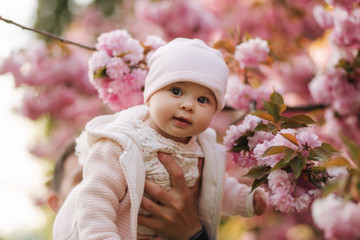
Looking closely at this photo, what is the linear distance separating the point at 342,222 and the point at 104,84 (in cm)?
95

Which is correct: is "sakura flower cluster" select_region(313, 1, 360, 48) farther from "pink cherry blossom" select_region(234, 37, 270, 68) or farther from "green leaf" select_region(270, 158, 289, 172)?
"green leaf" select_region(270, 158, 289, 172)

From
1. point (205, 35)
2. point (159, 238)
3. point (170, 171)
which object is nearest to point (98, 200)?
point (170, 171)

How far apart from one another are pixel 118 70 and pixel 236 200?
64 centimetres

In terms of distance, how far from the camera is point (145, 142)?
1087 mm

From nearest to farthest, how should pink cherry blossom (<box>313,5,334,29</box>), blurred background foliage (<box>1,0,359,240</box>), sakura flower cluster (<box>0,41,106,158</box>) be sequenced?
pink cherry blossom (<box>313,5,334,29</box>) → sakura flower cluster (<box>0,41,106,158</box>) → blurred background foliage (<box>1,0,359,240</box>)

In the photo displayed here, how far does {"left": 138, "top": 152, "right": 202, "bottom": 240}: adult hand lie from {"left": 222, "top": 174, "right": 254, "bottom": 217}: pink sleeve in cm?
11

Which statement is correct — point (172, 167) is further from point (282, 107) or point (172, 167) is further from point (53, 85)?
point (53, 85)

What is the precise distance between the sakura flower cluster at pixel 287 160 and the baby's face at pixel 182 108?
0.50ft

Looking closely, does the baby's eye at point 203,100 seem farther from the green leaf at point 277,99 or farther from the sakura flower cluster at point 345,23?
the sakura flower cluster at point 345,23

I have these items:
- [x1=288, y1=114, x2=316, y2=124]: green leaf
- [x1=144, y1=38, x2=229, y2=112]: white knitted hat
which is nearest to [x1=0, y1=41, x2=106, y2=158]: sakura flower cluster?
[x1=144, y1=38, x2=229, y2=112]: white knitted hat

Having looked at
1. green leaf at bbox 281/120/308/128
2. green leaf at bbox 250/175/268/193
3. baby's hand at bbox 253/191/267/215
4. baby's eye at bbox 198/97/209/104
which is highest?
baby's eye at bbox 198/97/209/104

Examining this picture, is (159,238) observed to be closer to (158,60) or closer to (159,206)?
(159,206)

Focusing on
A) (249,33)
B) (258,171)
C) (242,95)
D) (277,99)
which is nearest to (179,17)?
(249,33)

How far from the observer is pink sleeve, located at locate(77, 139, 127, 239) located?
931 mm
